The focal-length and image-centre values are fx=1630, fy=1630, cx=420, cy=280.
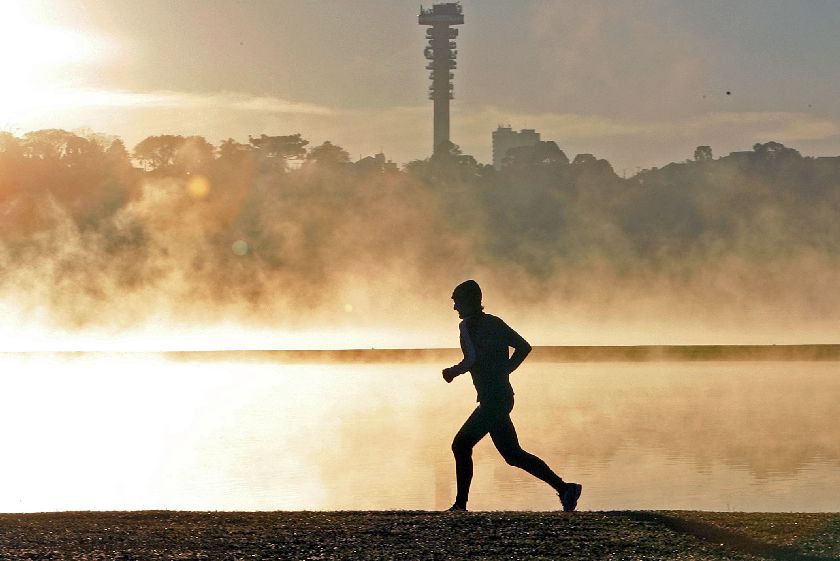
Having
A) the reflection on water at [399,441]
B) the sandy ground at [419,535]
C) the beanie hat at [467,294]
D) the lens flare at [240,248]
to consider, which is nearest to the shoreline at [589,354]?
the reflection on water at [399,441]

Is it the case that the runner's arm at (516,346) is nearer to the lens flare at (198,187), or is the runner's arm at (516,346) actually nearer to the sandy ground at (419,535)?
the sandy ground at (419,535)

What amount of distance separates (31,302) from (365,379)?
47.5 metres

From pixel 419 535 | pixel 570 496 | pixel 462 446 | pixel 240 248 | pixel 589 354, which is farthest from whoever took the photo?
pixel 240 248

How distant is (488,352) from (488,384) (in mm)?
291

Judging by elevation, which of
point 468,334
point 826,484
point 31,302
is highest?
point 31,302

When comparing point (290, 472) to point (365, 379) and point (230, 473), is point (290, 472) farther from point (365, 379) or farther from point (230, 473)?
point (365, 379)

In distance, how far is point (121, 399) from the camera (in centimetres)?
3597

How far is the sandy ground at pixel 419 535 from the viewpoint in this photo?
11.3 metres

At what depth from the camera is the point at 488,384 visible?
45.9 feet

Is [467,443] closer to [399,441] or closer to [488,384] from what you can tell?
[488,384]

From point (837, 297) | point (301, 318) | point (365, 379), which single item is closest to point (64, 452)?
point (365, 379)

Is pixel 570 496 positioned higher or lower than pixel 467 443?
lower

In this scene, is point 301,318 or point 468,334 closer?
point 468,334

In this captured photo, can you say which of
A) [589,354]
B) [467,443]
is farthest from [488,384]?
[589,354]
